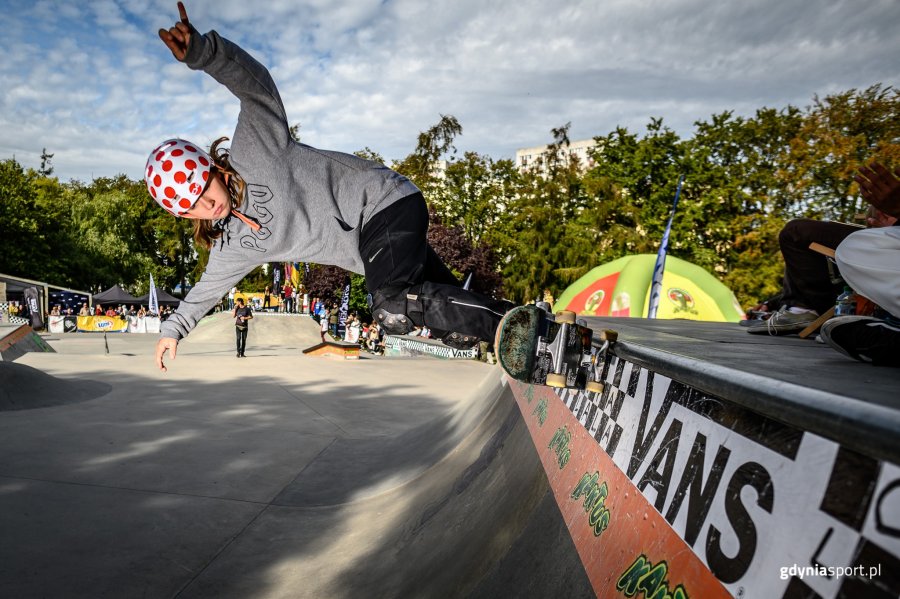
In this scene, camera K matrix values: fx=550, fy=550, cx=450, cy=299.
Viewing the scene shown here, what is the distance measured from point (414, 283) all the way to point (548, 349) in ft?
2.97

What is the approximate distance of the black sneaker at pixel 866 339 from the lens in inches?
80.6

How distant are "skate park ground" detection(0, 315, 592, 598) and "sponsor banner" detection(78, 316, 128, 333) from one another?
25.5 m

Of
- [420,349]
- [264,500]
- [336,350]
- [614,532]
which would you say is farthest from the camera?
[420,349]

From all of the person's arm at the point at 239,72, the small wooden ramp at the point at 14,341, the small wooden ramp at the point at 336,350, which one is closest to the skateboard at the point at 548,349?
the person's arm at the point at 239,72

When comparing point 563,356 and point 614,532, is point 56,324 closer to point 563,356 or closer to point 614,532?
point 563,356

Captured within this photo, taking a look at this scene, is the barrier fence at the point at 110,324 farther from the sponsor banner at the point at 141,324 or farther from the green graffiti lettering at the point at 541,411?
A: the green graffiti lettering at the point at 541,411

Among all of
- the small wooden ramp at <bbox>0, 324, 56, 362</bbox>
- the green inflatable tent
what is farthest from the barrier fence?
the green inflatable tent

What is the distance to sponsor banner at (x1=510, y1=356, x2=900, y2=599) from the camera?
88 cm

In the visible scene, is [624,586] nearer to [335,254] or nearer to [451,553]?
[451,553]

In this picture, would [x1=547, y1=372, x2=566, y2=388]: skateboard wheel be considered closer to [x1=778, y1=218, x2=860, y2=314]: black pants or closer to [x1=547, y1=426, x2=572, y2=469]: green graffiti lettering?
[x1=547, y1=426, x2=572, y2=469]: green graffiti lettering

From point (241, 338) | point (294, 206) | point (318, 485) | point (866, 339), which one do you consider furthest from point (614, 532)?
point (241, 338)

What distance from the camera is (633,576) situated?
4.96 feet

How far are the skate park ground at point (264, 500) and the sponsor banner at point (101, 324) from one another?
25456mm

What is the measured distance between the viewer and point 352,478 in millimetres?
4785
